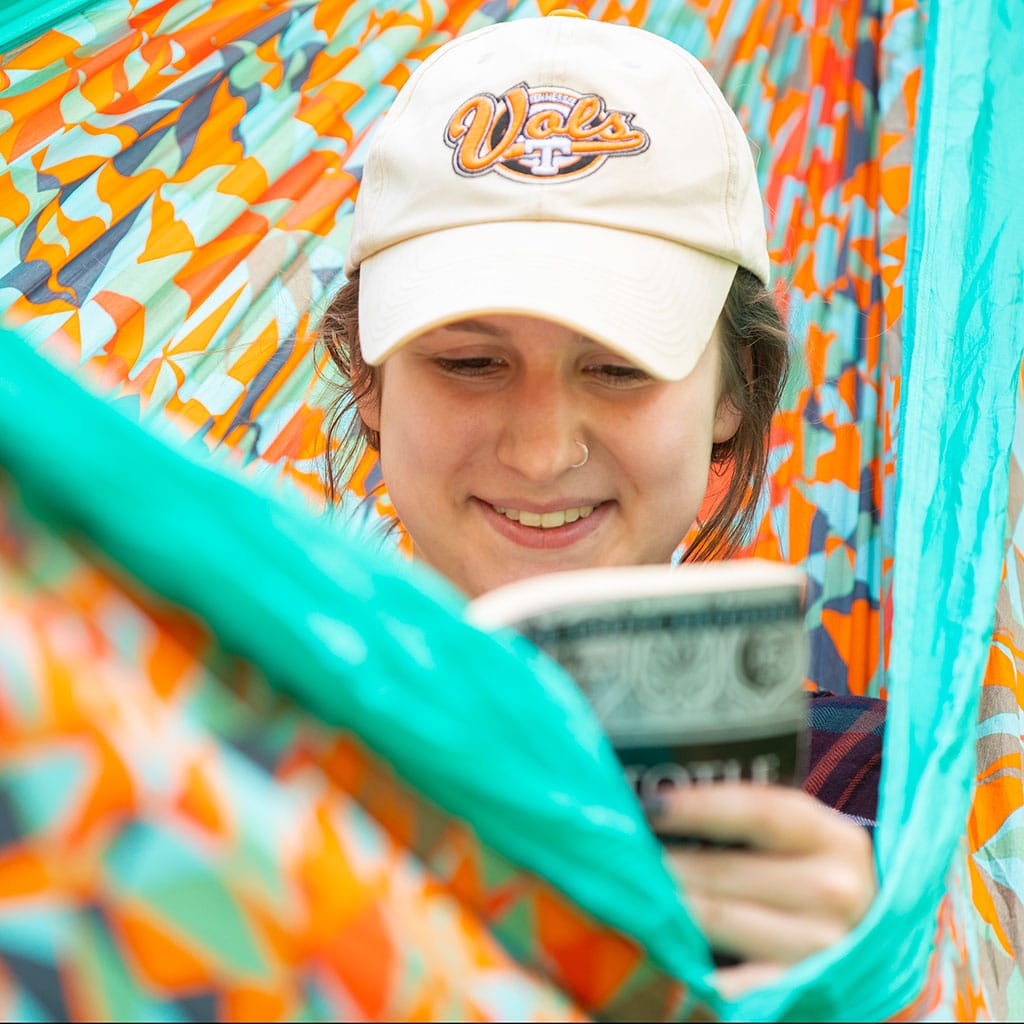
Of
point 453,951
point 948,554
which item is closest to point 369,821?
point 453,951

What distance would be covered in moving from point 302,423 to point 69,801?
1.14m

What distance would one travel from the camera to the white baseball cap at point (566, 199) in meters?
0.81

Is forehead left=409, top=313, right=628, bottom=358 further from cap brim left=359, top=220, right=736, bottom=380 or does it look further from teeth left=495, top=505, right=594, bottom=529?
teeth left=495, top=505, right=594, bottom=529

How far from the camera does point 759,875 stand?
460 mm

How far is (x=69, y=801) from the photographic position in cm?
32

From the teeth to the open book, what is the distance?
0.50 metres

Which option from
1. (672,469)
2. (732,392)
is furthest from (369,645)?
(732,392)

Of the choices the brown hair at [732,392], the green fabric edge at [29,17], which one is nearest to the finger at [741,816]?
the brown hair at [732,392]

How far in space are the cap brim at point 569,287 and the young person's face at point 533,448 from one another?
37mm

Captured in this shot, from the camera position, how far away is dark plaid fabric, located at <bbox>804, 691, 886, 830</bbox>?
88cm

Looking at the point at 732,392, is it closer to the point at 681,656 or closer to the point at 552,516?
the point at 552,516

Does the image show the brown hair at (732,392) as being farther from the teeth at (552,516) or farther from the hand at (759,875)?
the hand at (759,875)

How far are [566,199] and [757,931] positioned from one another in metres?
0.53

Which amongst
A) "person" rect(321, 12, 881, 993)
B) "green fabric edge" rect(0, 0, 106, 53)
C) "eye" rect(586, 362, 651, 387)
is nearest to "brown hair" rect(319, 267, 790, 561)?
"person" rect(321, 12, 881, 993)
